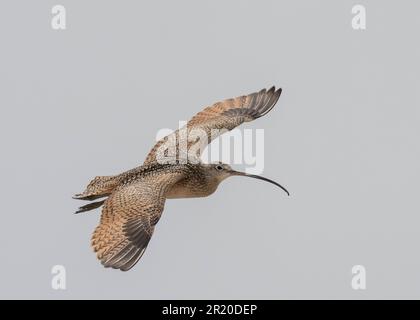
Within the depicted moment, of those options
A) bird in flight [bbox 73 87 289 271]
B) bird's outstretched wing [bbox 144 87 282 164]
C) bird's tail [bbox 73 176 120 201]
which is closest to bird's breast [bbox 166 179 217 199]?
bird in flight [bbox 73 87 289 271]

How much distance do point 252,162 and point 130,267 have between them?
705cm

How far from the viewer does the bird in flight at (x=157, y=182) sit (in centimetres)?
2020

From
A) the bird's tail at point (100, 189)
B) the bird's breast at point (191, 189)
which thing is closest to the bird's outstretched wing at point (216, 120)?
the bird's breast at point (191, 189)

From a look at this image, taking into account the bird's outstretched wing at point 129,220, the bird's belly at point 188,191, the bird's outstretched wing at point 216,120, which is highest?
the bird's outstretched wing at point 216,120

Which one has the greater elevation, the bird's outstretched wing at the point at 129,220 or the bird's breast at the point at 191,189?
the bird's breast at the point at 191,189

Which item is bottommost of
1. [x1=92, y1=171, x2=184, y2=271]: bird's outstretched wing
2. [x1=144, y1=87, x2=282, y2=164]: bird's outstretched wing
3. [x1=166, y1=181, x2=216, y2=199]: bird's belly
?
[x1=92, y1=171, x2=184, y2=271]: bird's outstretched wing

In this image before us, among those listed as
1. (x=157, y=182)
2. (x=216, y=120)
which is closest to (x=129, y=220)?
(x=157, y=182)

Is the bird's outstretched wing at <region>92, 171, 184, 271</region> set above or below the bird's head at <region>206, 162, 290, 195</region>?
below

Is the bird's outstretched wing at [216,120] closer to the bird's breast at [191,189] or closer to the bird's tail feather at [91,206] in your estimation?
the bird's breast at [191,189]

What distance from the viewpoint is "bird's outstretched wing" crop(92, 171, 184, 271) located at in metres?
19.9

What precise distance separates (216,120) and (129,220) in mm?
6264

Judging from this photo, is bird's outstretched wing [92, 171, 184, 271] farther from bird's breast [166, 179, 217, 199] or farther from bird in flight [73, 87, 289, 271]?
bird's breast [166, 179, 217, 199]

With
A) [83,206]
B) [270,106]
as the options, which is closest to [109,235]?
[83,206]

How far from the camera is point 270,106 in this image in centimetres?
2725
